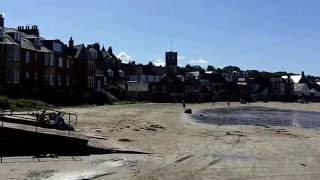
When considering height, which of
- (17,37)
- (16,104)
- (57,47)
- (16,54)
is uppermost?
(17,37)

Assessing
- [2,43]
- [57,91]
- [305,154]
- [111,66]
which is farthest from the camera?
[111,66]

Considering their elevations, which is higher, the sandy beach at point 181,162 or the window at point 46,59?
the window at point 46,59

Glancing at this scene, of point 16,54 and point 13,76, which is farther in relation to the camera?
point 13,76

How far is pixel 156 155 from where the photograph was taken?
2709 centimetres

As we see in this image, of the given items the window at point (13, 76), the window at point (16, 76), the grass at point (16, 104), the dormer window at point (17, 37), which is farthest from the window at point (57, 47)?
the grass at point (16, 104)

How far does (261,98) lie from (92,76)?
96.5 metres

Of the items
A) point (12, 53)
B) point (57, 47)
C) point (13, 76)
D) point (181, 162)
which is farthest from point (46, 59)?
point (181, 162)

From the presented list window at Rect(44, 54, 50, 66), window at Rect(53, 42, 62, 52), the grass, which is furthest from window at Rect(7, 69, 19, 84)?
window at Rect(53, 42, 62, 52)

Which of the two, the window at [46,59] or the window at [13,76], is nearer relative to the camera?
the window at [13,76]

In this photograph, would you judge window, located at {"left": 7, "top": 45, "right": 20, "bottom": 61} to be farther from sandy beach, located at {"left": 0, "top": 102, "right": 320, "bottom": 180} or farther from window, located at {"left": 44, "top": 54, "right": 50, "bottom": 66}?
sandy beach, located at {"left": 0, "top": 102, "right": 320, "bottom": 180}

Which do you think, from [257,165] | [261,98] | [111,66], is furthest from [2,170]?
[261,98]

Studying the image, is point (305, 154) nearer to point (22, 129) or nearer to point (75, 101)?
point (22, 129)

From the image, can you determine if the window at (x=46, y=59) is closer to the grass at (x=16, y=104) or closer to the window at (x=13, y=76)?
the window at (x=13, y=76)

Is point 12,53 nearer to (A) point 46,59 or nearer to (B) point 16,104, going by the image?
(A) point 46,59
